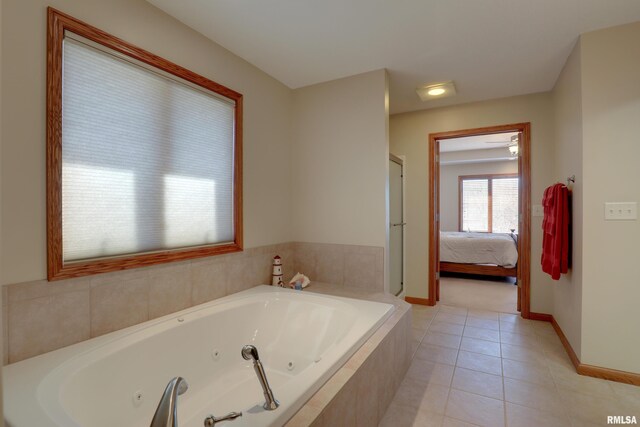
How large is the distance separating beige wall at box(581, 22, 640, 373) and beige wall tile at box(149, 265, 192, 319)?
8.63ft

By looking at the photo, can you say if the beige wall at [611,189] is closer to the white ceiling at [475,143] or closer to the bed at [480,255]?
the bed at [480,255]

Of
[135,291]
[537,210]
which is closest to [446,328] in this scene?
[537,210]

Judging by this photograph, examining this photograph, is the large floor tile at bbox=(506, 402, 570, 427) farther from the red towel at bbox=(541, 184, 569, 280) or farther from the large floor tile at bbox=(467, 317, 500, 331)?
the large floor tile at bbox=(467, 317, 500, 331)

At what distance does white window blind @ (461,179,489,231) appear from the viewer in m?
7.30

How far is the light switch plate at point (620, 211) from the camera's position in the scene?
2.08 m

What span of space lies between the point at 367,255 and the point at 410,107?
187cm

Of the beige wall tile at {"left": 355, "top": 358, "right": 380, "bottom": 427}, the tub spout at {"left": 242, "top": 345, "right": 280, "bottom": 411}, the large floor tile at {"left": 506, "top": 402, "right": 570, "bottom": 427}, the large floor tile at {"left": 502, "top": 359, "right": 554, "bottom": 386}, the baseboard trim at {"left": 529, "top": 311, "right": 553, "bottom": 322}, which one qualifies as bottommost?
the large floor tile at {"left": 506, "top": 402, "right": 570, "bottom": 427}

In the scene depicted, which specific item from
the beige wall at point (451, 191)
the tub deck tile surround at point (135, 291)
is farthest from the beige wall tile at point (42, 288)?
the beige wall at point (451, 191)

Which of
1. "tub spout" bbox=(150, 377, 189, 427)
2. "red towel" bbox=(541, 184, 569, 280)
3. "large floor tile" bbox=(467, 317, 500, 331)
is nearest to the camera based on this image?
"tub spout" bbox=(150, 377, 189, 427)

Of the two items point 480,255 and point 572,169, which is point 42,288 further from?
point 480,255

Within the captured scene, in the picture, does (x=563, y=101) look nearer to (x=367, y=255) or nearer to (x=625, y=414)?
(x=367, y=255)

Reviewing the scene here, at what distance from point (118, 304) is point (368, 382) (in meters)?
1.36

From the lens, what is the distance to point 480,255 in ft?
16.5

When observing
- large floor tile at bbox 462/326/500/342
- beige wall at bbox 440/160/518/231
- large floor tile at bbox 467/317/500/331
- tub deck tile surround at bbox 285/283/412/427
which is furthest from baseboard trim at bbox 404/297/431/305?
beige wall at bbox 440/160/518/231
